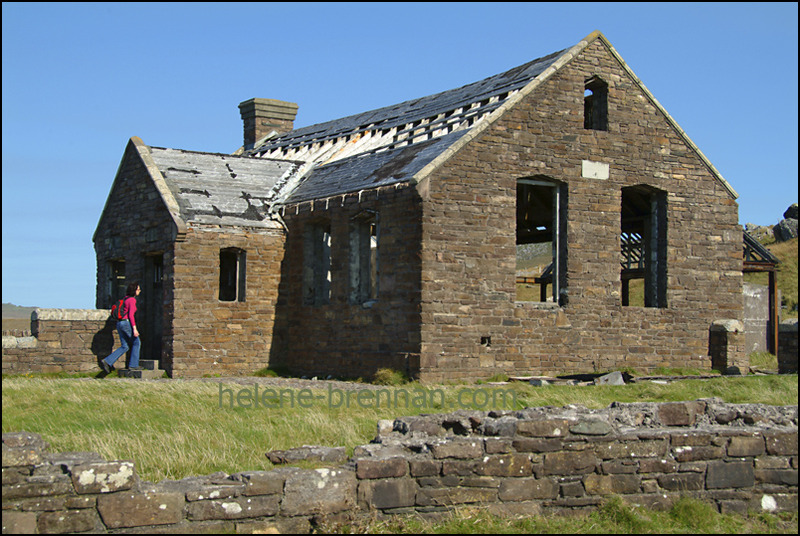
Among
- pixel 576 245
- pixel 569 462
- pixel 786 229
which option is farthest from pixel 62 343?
pixel 786 229

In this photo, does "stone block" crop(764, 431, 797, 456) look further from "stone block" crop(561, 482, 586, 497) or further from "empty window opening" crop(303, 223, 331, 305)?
"empty window opening" crop(303, 223, 331, 305)

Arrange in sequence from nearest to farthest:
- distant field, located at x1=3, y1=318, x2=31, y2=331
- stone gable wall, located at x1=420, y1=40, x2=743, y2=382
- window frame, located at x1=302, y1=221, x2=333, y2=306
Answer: stone gable wall, located at x1=420, y1=40, x2=743, y2=382 < window frame, located at x1=302, y1=221, x2=333, y2=306 < distant field, located at x1=3, y1=318, x2=31, y2=331

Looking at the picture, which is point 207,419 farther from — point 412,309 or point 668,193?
point 668,193

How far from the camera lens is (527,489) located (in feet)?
26.6

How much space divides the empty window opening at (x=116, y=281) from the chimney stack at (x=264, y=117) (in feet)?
28.2

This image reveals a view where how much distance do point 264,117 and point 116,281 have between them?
395 inches

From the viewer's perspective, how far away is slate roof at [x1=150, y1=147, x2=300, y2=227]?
1998cm

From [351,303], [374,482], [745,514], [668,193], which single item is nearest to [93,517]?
[374,482]

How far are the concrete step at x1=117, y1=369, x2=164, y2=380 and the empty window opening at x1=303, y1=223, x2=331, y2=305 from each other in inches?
141

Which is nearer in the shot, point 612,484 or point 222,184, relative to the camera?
point 612,484

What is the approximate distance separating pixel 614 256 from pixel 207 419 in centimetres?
1055

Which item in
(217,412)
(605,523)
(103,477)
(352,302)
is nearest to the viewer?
(103,477)

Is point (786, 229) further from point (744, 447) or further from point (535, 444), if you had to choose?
point (535, 444)

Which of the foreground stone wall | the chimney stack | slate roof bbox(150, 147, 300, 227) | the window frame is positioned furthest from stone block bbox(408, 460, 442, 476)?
the chimney stack
